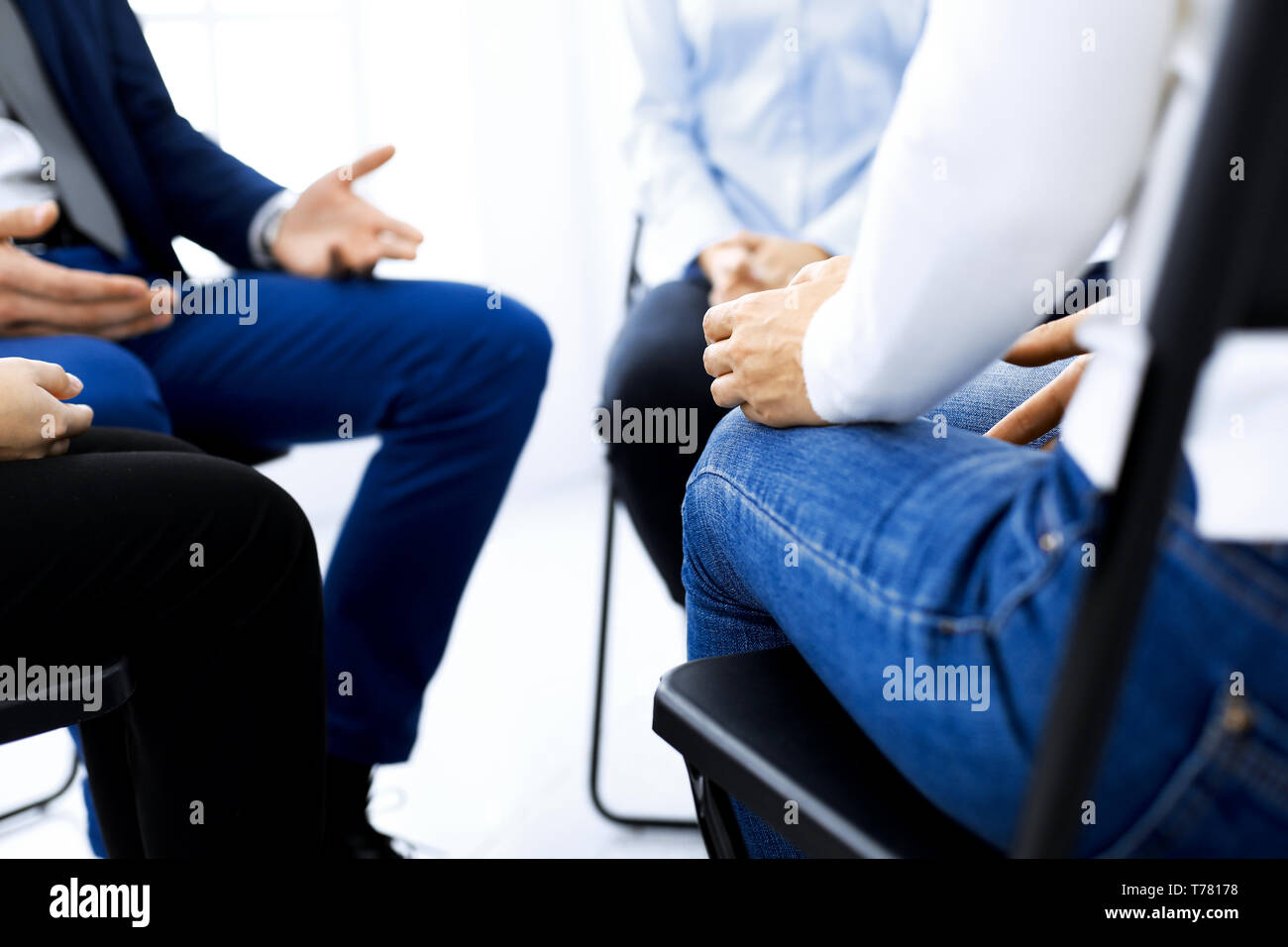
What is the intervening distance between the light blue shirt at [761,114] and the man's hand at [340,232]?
1.26 ft

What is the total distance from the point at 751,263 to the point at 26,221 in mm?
731

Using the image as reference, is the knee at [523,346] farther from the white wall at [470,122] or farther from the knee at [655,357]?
the white wall at [470,122]

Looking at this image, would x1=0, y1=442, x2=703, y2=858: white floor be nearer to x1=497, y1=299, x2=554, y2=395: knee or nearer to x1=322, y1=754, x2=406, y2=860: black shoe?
x1=322, y1=754, x2=406, y2=860: black shoe

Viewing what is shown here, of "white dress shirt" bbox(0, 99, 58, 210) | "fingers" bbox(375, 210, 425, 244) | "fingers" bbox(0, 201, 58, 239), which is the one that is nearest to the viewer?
"fingers" bbox(0, 201, 58, 239)

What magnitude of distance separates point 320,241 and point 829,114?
0.68 meters

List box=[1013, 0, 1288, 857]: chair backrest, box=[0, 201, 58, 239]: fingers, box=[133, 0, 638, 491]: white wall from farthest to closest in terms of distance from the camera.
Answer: box=[133, 0, 638, 491]: white wall, box=[0, 201, 58, 239]: fingers, box=[1013, 0, 1288, 857]: chair backrest

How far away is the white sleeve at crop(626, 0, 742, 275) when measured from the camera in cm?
129

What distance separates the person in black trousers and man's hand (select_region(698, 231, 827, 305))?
0.61 meters

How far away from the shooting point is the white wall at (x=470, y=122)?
2.22 metres

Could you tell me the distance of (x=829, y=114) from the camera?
1.30 metres

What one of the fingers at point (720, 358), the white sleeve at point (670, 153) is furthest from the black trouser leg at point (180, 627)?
the white sleeve at point (670, 153)

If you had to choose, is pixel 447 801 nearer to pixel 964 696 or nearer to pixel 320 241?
pixel 320 241

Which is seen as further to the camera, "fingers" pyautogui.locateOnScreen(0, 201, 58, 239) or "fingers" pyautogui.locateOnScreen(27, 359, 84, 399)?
"fingers" pyautogui.locateOnScreen(0, 201, 58, 239)

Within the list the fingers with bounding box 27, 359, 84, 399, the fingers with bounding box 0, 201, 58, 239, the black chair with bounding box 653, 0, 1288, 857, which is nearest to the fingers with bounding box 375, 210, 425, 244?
the fingers with bounding box 0, 201, 58, 239
